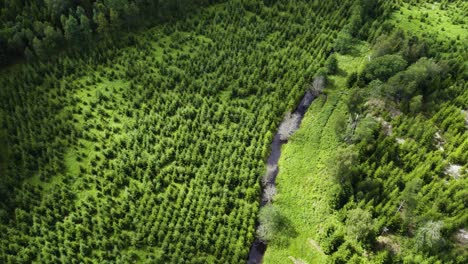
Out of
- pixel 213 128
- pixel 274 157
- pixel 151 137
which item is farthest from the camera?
pixel 213 128

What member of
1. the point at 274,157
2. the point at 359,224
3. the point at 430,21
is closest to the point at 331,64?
the point at 274,157

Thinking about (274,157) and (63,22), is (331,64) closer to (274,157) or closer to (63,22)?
(274,157)

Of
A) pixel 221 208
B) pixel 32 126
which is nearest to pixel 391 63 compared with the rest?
pixel 221 208

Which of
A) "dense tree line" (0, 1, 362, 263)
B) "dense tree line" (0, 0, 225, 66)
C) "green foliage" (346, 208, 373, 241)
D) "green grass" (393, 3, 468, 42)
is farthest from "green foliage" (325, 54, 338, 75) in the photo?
"dense tree line" (0, 0, 225, 66)

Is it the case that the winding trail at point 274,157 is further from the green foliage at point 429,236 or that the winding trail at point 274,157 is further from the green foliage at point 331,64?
the green foliage at point 429,236

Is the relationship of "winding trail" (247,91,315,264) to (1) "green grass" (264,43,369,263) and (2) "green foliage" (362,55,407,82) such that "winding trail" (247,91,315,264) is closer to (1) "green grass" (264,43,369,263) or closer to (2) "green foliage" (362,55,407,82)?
(1) "green grass" (264,43,369,263)

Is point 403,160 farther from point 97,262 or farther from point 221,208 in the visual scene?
point 97,262

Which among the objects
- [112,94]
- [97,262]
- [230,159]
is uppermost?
[112,94]
